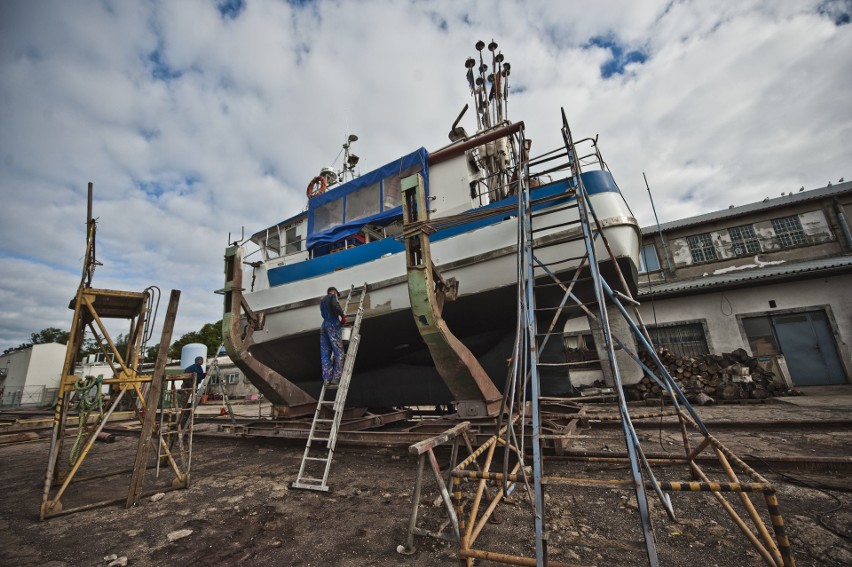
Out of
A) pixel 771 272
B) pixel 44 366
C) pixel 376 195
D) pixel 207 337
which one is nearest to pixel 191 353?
pixel 44 366

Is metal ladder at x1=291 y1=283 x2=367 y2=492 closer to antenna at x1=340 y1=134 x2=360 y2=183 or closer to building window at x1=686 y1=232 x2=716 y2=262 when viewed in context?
antenna at x1=340 y1=134 x2=360 y2=183

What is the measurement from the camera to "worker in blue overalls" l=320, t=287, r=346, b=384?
478cm

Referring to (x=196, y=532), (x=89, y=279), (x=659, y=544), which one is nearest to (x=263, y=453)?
(x=196, y=532)

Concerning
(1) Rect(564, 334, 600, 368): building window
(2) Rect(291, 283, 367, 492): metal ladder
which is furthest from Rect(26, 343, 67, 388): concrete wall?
(1) Rect(564, 334, 600, 368): building window

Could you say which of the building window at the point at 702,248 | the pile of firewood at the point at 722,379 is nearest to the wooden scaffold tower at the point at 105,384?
the pile of firewood at the point at 722,379

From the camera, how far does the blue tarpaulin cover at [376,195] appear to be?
19.6 feet

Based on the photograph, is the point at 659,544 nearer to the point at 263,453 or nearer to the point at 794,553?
the point at 794,553

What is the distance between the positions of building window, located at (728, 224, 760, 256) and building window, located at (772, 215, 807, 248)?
2.09 ft

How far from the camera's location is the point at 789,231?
11.8 m

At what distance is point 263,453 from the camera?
16.2ft

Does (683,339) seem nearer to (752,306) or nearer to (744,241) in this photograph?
(752,306)

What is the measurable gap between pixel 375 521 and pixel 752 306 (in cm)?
1228

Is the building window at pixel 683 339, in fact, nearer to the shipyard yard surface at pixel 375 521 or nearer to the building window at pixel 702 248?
the building window at pixel 702 248

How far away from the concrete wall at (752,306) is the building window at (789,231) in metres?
2.91
